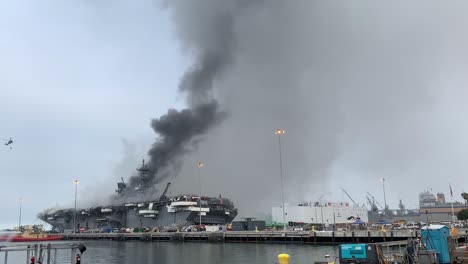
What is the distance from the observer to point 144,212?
143 m

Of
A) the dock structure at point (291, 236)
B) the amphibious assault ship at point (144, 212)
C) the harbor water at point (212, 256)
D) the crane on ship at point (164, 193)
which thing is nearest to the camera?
the harbor water at point (212, 256)

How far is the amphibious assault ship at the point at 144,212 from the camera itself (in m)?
135

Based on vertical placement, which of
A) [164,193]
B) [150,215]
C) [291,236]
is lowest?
[291,236]

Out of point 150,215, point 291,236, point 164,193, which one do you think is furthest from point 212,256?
point 164,193

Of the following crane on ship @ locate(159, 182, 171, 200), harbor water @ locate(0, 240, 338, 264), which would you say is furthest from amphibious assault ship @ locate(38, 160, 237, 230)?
harbor water @ locate(0, 240, 338, 264)

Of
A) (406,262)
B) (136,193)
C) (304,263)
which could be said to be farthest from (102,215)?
(406,262)

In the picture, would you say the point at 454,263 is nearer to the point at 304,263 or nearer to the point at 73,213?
the point at 304,263

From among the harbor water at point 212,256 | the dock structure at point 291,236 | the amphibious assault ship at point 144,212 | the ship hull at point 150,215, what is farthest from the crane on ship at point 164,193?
the harbor water at point 212,256

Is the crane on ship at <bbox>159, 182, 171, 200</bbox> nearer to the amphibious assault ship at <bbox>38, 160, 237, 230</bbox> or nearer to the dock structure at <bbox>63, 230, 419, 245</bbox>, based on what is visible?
the amphibious assault ship at <bbox>38, 160, 237, 230</bbox>

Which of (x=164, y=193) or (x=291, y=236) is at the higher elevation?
(x=164, y=193)

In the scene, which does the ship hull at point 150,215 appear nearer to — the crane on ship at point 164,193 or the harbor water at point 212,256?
the crane on ship at point 164,193

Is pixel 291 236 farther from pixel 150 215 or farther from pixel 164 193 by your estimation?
pixel 164 193

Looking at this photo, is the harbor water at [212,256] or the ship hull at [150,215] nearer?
the harbor water at [212,256]

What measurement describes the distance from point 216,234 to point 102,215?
85.6 m
